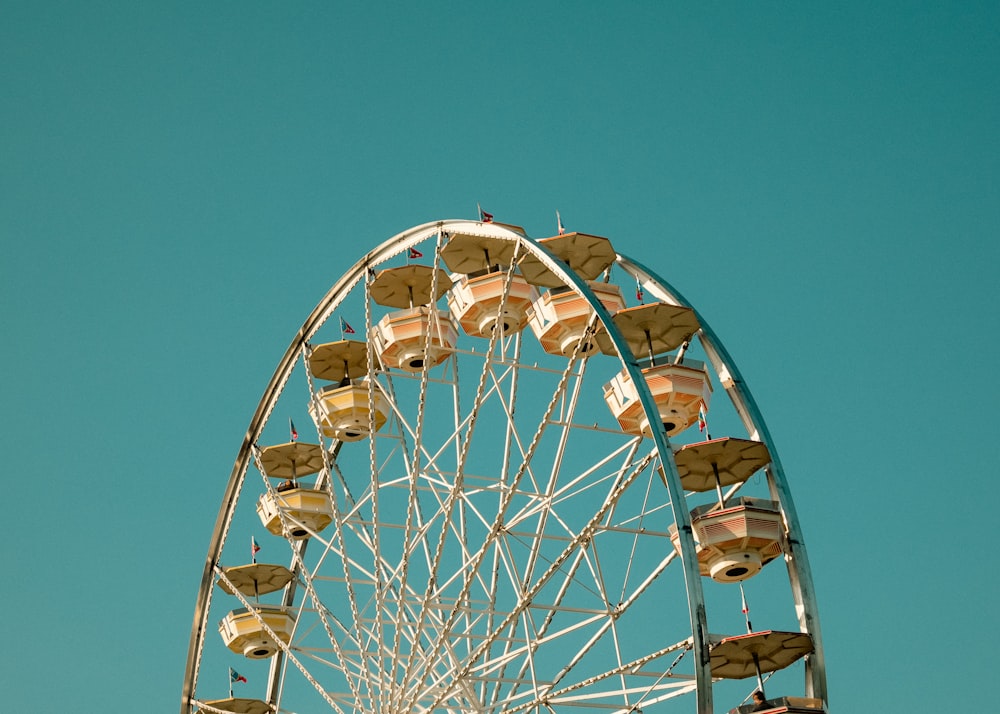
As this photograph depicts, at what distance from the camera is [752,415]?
17547 millimetres

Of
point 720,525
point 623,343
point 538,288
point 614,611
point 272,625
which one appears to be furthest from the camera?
point 272,625

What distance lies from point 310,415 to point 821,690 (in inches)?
326

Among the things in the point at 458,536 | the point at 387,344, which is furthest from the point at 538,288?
the point at 458,536

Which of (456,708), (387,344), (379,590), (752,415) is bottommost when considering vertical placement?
(456,708)

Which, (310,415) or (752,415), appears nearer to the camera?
(752,415)

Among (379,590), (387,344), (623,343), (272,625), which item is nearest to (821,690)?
(623,343)

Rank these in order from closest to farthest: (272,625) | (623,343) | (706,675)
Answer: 1. (706,675)
2. (623,343)
3. (272,625)

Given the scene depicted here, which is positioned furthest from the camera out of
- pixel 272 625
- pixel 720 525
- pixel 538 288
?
pixel 272 625

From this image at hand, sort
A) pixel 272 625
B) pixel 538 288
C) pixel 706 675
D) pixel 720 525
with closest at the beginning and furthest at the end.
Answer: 1. pixel 706 675
2. pixel 720 525
3. pixel 538 288
4. pixel 272 625

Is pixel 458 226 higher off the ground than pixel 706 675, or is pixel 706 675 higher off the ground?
pixel 458 226

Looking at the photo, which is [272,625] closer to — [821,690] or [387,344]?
[387,344]

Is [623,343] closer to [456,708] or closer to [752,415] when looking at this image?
[752,415]

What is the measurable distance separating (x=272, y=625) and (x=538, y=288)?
22.3ft

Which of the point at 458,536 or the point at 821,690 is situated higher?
the point at 458,536
